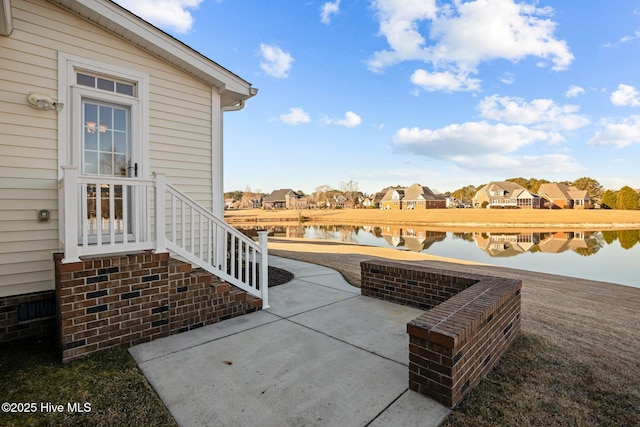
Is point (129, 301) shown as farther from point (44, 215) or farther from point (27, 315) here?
point (44, 215)

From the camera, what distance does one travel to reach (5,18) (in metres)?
3.27

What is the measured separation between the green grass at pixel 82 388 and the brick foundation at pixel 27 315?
28cm

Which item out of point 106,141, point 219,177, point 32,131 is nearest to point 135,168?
point 106,141

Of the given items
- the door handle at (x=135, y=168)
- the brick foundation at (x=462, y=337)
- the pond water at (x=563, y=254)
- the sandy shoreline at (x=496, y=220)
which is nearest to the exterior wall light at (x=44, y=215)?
the door handle at (x=135, y=168)

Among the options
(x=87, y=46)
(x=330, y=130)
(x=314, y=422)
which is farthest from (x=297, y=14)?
(x=330, y=130)

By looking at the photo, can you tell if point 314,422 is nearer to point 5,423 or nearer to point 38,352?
point 5,423

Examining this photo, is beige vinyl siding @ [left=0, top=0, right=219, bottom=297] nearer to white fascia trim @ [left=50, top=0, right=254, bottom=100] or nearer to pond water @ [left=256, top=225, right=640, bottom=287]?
white fascia trim @ [left=50, top=0, right=254, bottom=100]

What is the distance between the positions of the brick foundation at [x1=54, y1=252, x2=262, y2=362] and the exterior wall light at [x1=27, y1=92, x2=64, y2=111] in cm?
187

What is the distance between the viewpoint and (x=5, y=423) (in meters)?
2.03

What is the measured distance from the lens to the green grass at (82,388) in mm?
2070

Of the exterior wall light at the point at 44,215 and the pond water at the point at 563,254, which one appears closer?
the exterior wall light at the point at 44,215

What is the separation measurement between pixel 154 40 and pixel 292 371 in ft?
16.1

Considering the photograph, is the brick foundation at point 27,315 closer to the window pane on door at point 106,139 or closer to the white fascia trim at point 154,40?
the window pane on door at point 106,139

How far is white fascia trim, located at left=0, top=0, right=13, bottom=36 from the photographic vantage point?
3146 mm
